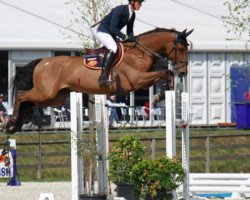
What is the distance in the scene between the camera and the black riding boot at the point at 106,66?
578 inches

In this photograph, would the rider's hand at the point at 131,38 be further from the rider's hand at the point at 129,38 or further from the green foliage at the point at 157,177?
the green foliage at the point at 157,177

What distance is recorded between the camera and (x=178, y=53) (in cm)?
→ 1481

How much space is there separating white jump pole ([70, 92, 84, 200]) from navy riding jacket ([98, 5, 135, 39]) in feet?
3.28

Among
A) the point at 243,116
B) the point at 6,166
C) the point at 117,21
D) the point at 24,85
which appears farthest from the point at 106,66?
the point at 243,116

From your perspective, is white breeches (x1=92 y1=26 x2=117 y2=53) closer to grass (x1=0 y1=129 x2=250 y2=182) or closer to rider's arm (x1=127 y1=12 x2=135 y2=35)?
rider's arm (x1=127 y1=12 x2=135 y2=35)

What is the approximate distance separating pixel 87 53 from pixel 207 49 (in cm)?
1628

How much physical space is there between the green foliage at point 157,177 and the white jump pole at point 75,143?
3.36 ft

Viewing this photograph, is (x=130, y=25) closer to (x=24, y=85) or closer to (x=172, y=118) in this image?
(x=172, y=118)

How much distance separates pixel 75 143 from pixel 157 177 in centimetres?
143

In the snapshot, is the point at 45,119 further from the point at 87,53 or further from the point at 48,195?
the point at 48,195

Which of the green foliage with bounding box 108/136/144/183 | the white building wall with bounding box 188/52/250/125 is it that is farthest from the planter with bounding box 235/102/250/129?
the green foliage with bounding box 108/136/144/183

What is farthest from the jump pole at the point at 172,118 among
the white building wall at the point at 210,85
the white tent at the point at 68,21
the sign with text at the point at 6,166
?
the white building wall at the point at 210,85

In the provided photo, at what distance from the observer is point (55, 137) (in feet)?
88.8

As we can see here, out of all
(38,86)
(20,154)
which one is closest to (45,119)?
(38,86)
